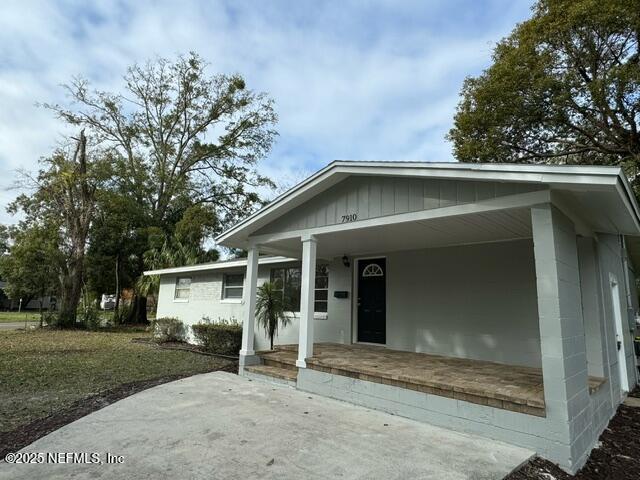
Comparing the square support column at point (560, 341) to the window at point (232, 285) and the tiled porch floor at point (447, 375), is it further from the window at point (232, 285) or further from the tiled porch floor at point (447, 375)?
the window at point (232, 285)

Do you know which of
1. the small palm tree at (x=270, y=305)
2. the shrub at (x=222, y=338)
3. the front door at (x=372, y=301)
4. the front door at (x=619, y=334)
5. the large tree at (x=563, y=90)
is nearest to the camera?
the front door at (x=619, y=334)

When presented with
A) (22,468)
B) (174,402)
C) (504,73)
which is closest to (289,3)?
(504,73)

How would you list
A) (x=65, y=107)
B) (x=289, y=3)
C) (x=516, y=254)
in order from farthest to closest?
(x=65, y=107) < (x=289, y=3) < (x=516, y=254)

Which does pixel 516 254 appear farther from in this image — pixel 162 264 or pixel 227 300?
pixel 162 264

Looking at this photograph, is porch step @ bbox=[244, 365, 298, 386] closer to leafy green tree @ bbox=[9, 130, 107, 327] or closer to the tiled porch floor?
the tiled porch floor

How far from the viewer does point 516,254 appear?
20.8 ft

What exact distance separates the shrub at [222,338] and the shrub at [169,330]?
2570 millimetres

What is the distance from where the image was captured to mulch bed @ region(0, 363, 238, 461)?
12.6ft

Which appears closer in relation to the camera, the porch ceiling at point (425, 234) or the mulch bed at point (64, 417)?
the mulch bed at point (64, 417)

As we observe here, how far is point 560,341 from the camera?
3676mm

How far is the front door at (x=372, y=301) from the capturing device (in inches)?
321

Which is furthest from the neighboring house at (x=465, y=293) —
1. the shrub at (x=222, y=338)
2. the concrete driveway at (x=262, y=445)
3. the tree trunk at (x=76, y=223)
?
the tree trunk at (x=76, y=223)

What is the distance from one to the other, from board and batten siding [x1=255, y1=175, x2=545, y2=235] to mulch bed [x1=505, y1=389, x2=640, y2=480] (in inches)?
109

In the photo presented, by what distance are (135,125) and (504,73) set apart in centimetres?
2188
